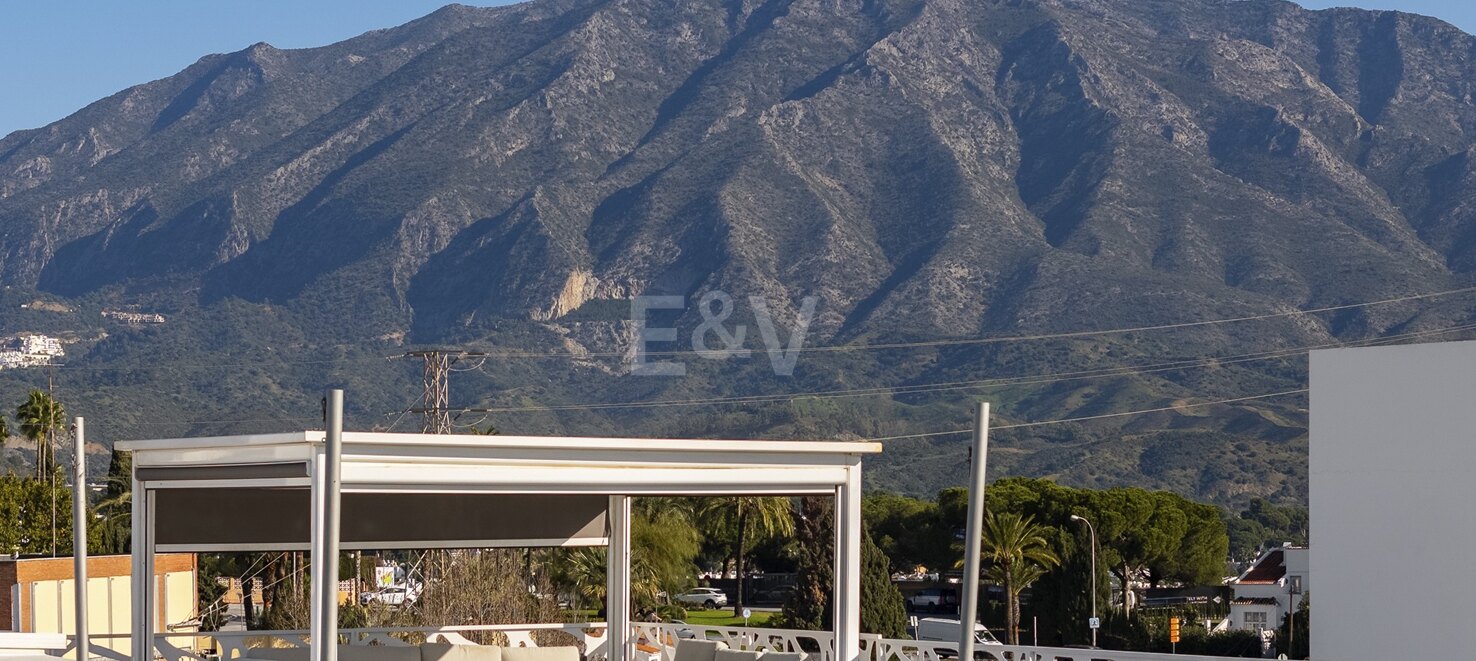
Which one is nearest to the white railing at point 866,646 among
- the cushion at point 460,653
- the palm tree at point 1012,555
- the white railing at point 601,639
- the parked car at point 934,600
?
the white railing at point 601,639

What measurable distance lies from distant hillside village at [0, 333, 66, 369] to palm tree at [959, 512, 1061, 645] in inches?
3181

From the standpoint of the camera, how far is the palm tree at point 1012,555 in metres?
60.9

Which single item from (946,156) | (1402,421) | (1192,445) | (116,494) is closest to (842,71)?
(946,156)

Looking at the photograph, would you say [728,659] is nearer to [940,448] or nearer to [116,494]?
[116,494]

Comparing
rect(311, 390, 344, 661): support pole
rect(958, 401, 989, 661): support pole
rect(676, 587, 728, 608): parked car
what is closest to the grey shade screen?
rect(311, 390, 344, 661): support pole

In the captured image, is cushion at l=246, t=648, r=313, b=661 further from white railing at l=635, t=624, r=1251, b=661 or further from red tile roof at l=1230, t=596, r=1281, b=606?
red tile roof at l=1230, t=596, r=1281, b=606

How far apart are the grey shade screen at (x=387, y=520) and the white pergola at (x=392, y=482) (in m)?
0.02

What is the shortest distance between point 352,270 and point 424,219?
8.63m

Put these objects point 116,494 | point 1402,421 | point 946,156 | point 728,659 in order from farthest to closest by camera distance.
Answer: point 946,156 < point 116,494 < point 1402,421 < point 728,659

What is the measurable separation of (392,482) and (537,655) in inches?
155

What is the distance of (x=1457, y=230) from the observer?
148 meters

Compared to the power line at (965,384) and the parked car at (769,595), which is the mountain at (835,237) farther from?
the parked car at (769,595)

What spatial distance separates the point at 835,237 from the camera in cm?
14412

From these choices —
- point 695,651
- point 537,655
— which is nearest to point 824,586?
point 695,651
